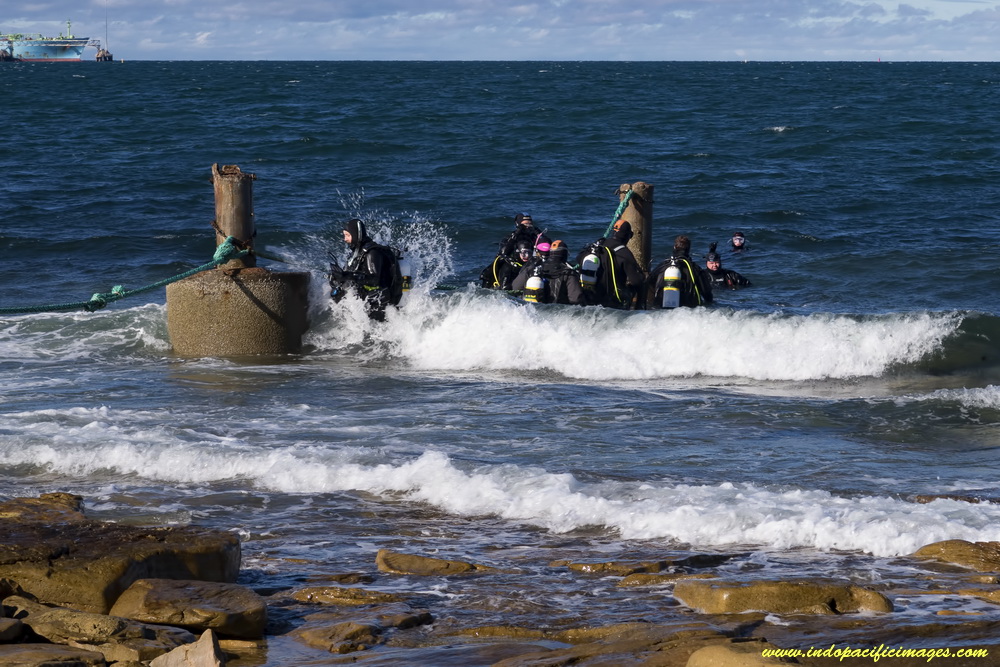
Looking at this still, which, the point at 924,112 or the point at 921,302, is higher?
the point at 924,112

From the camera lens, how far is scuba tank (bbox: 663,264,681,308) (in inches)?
511

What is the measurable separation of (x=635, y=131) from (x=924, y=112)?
11868mm

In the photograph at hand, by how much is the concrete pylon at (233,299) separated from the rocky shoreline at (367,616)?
5714 mm

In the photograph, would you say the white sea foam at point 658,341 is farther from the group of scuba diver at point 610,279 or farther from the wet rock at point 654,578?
the wet rock at point 654,578

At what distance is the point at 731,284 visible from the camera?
55.6 ft

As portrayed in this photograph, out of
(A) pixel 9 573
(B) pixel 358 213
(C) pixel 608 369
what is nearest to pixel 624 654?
(A) pixel 9 573

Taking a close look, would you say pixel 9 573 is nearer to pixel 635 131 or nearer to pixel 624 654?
pixel 624 654

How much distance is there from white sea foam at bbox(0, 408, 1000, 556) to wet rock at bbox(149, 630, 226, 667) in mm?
2609

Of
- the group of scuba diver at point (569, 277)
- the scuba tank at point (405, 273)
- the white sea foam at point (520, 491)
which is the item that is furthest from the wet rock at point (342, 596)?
the scuba tank at point (405, 273)

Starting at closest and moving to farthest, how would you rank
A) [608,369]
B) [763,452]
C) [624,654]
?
1. [624,654]
2. [763,452]
3. [608,369]

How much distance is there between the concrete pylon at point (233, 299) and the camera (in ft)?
36.9

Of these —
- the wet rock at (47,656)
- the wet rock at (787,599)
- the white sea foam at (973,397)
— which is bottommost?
the white sea foam at (973,397)

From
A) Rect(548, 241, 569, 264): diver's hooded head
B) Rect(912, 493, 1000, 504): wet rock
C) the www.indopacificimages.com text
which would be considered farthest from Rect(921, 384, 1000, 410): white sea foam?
the www.indopacificimages.com text

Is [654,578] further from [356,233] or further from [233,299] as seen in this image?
[356,233]
